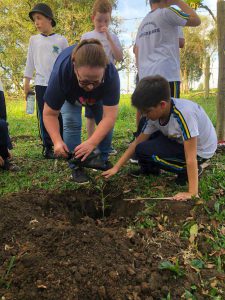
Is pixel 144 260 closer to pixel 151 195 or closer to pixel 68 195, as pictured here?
pixel 151 195

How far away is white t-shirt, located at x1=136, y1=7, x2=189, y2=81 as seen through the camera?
3.33 m

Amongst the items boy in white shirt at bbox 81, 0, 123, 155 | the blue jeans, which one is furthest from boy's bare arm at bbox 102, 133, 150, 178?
boy in white shirt at bbox 81, 0, 123, 155

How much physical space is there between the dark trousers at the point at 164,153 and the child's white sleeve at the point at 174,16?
1101 millimetres

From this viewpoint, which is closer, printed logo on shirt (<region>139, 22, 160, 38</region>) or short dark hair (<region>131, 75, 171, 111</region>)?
short dark hair (<region>131, 75, 171, 111</region>)

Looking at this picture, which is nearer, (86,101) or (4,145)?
(86,101)

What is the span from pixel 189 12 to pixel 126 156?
1.51 metres

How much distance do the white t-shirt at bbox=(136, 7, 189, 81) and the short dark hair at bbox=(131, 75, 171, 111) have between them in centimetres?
88

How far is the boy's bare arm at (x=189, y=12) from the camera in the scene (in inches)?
127

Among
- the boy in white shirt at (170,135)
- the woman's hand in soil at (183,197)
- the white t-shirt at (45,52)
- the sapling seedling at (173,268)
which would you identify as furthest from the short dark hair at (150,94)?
the white t-shirt at (45,52)

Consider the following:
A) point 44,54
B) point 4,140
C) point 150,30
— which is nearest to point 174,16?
point 150,30

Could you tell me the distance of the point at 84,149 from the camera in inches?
105

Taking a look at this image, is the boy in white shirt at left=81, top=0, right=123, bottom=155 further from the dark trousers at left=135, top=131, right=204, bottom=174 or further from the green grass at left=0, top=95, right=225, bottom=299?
the dark trousers at left=135, top=131, right=204, bottom=174

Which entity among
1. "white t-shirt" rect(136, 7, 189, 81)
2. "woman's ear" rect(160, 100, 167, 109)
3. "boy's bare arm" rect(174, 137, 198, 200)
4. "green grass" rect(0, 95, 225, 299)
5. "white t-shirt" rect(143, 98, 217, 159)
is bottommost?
"green grass" rect(0, 95, 225, 299)

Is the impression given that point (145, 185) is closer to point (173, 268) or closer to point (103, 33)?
point (173, 268)
